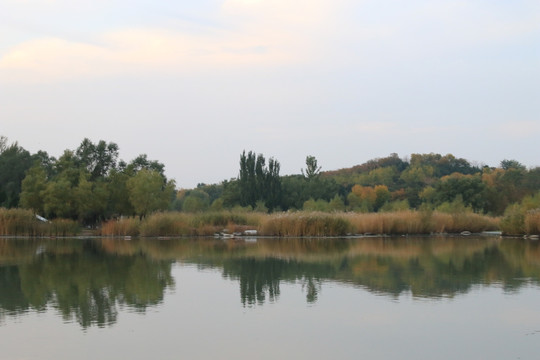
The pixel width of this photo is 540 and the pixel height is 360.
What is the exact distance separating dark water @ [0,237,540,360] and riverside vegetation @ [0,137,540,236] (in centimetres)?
1402

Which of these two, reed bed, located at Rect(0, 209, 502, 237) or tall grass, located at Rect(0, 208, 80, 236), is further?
tall grass, located at Rect(0, 208, 80, 236)

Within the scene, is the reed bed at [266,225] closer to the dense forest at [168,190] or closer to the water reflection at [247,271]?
the dense forest at [168,190]

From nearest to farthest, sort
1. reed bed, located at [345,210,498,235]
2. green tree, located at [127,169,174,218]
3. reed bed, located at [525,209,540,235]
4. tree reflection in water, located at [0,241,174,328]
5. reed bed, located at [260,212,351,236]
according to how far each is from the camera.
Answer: tree reflection in water, located at [0,241,174,328]
reed bed, located at [525,209,540,235]
reed bed, located at [260,212,351,236]
reed bed, located at [345,210,498,235]
green tree, located at [127,169,174,218]

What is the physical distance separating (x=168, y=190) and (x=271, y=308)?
108 ft

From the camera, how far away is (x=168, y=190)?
140ft

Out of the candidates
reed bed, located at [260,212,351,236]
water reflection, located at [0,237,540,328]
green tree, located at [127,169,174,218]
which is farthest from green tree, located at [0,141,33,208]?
water reflection, located at [0,237,540,328]

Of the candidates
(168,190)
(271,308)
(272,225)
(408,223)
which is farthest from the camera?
(168,190)

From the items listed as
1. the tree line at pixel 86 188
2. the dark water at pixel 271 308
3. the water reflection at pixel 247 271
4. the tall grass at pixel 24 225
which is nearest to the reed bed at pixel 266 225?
the tall grass at pixel 24 225

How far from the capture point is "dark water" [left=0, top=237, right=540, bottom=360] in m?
7.76

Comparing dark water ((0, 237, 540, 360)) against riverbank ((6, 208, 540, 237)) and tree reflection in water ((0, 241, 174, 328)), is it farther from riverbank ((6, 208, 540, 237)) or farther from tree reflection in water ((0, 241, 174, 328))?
riverbank ((6, 208, 540, 237))

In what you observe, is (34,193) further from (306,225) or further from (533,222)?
(533,222)

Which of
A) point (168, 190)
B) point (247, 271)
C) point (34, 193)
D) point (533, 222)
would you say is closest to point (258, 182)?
point (168, 190)

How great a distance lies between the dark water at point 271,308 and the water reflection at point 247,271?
0.16ft

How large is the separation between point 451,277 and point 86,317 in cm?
862
